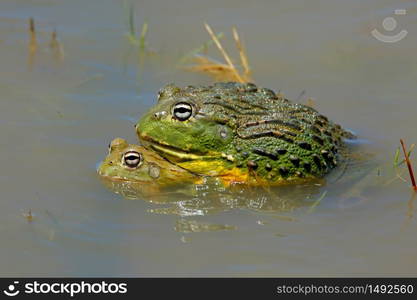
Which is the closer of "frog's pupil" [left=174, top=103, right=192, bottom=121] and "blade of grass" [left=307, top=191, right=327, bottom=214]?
"blade of grass" [left=307, top=191, right=327, bottom=214]

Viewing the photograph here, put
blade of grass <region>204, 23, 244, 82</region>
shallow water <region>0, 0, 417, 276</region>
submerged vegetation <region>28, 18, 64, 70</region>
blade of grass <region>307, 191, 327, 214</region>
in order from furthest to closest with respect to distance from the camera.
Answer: submerged vegetation <region>28, 18, 64, 70</region> < blade of grass <region>204, 23, 244, 82</region> < blade of grass <region>307, 191, 327, 214</region> < shallow water <region>0, 0, 417, 276</region>

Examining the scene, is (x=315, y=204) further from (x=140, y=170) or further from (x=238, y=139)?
(x=140, y=170)

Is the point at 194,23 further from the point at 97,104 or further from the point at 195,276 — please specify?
the point at 195,276

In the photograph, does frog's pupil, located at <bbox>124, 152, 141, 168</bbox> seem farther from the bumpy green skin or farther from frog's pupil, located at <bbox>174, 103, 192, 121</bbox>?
frog's pupil, located at <bbox>174, 103, 192, 121</bbox>

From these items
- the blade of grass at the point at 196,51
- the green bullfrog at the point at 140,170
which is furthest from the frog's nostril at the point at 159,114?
the blade of grass at the point at 196,51

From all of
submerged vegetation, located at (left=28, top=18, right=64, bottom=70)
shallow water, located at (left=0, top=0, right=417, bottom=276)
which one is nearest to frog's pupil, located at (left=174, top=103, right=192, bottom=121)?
shallow water, located at (left=0, top=0, right=417, bottom=276)

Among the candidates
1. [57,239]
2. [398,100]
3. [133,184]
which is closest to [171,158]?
[133,184]

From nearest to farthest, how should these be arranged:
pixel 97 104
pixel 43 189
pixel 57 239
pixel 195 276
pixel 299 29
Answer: pixel 195 276 → pixel 57 239 → pixel 43 189 → pixel 97 104 → pixel 299 29
